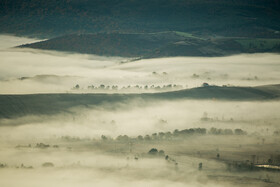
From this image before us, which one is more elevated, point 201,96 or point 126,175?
point 201,96

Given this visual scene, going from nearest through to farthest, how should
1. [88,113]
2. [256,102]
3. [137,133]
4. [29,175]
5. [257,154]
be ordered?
[29,175]
[257,154]
[137,133]
[88,113]
[256,102]

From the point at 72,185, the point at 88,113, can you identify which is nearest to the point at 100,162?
the point at 72,185

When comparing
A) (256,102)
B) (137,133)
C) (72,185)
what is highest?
(256,102)

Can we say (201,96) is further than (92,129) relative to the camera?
Yes

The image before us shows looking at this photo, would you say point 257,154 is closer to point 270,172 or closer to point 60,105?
point 270,172

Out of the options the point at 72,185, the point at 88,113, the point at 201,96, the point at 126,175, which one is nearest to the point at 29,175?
the point at 72,185

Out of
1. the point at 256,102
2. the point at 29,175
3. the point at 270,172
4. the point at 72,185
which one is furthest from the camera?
the point at 256,102
